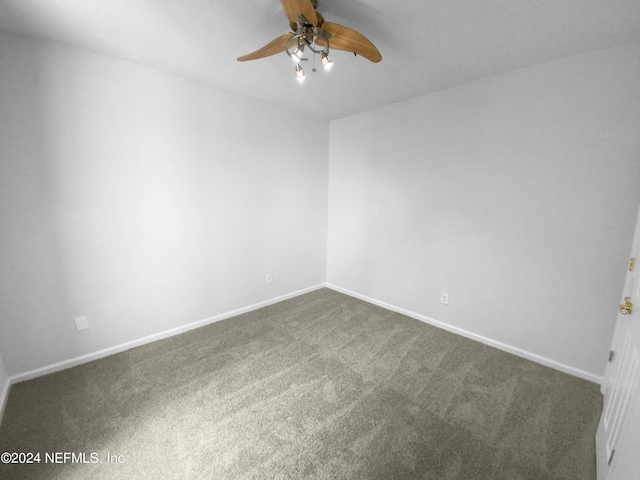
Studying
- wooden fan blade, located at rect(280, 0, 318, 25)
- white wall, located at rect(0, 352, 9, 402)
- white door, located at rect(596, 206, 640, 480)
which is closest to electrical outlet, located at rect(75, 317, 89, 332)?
white wall, located at rect(0, 352, 9, 402)

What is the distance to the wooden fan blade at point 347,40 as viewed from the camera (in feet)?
4.53

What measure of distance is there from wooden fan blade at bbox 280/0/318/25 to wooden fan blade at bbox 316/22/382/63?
0.11 m

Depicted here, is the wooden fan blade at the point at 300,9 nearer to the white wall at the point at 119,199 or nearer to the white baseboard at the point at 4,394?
the white wall at the point at 119,199

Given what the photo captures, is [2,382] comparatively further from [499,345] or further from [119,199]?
[499,345]

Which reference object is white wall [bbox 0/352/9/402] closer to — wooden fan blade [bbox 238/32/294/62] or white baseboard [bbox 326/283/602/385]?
wooden fan blade [bbox 238/32/294/62]

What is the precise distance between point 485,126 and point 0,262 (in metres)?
3.89

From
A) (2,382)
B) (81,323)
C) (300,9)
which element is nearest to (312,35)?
(300,9)

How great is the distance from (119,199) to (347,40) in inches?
83.6

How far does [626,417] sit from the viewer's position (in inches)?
43.0

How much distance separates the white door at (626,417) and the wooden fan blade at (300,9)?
2094 mm

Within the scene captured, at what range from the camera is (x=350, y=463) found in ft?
4.47

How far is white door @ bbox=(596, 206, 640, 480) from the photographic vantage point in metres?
0.95

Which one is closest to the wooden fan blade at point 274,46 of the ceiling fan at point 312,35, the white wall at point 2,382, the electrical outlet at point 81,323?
the ceiling fan at point 312,35

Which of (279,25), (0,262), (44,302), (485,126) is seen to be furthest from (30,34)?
(485,126)
